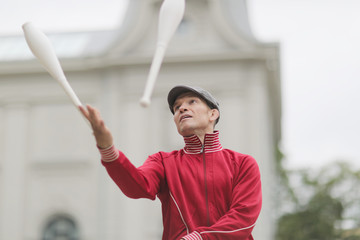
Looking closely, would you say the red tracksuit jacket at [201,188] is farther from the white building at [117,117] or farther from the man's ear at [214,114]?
the white building at [117,117]

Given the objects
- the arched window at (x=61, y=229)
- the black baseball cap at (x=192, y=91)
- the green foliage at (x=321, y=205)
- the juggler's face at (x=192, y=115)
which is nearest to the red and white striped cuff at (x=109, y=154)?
the juggler's face at (x=192, y=115)

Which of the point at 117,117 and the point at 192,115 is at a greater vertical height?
the point at 117,117

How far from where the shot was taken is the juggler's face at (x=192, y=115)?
3674 mm

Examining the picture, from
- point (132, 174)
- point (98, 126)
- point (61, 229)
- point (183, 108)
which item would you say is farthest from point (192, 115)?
point (61, 229)

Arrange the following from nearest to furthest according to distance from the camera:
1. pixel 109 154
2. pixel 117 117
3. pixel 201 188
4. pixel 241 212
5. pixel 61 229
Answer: pixel 109 154 < pixel 241 212 < pixel 201 188 < pixel 61 229 < pixel 117 117

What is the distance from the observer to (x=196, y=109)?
3709mm

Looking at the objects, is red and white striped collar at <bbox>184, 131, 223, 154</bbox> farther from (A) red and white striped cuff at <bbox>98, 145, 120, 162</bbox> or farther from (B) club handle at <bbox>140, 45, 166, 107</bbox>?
(A) red and white striped cuff at <bbox>98, 145, 120, 162</bbox>

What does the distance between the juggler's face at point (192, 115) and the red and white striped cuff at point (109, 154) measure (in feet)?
1.95

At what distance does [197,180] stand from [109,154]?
2.04 ft

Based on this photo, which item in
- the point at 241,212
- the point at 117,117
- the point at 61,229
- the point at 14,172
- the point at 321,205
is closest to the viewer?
the point at 241,212

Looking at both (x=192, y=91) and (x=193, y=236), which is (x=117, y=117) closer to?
(x=192, y=91)

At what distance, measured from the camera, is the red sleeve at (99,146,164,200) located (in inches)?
125

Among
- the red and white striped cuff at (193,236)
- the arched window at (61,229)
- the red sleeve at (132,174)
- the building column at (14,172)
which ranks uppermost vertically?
the building column at (14,172)

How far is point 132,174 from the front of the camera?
3.33m
